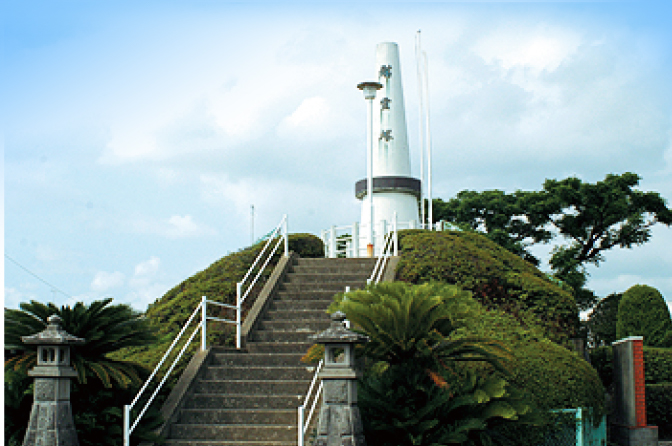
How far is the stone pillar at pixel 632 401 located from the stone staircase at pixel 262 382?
16.9ft

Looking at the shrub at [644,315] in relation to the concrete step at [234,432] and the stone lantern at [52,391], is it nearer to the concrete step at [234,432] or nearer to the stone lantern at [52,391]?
the concrete step at [234,432]

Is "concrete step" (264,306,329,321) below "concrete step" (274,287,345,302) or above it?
below

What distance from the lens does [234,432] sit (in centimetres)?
1019

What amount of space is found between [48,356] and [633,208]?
27.9m

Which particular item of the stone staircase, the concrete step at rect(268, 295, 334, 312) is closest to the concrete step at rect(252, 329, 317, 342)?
the stone staircase

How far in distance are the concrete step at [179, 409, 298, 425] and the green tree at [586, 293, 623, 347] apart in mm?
18774

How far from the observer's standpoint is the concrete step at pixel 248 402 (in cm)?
1077

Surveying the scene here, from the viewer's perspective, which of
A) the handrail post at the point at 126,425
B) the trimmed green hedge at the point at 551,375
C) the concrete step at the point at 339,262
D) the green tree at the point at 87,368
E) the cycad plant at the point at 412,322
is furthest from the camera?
the concrete step at the point at 339,262

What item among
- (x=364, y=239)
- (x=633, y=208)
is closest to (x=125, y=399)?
(x=364, y=239)

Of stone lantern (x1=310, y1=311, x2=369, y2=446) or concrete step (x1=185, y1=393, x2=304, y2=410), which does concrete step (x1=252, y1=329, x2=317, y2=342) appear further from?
stone lantern (x1=310, y1=311, x2=369, y2=446)

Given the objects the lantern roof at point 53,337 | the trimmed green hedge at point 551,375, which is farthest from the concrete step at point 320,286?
the lantern roof at point 53,337

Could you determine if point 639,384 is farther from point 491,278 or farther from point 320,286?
point 320,286

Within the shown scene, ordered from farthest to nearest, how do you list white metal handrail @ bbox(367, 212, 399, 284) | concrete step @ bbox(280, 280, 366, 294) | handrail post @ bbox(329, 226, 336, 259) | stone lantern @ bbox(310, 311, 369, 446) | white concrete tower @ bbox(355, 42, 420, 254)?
white concrete tower @ bbox(355, 42, 420, 254)
handrail post @ bbox(329, 226, 336, 259)
white metal handrail @ bbox(367, 212, 399, 284)
concrete step @ bbox(280, 280, 366, 294)
stone lantern @ bbox(310, 311, 369, 446)

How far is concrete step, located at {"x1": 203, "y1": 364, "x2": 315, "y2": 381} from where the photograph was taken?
11484mm
